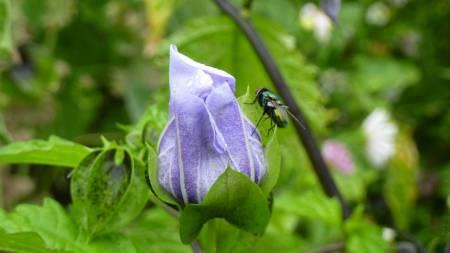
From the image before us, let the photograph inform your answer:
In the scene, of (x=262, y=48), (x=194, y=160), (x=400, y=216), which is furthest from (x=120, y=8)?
(x=194, y=160)

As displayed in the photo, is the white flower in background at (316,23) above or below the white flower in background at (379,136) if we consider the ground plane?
above

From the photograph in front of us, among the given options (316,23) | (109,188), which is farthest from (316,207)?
(316,23)

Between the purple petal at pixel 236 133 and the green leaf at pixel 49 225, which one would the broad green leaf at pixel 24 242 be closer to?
the green leaf at pixel 49 225

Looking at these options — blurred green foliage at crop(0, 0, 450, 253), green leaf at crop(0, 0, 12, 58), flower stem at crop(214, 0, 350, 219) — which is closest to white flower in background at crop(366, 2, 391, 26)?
blurred green foliage at crop(0, 0, 450, 253)

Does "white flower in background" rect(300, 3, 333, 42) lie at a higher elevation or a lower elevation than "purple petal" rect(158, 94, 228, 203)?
lower

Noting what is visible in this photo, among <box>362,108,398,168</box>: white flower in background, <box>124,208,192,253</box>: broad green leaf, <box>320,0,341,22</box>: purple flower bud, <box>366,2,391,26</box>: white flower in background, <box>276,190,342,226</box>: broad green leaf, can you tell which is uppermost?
<box>320,0,341,22</box>: purple flower bud

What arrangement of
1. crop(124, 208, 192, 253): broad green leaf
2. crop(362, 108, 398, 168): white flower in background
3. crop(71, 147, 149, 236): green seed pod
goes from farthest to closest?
crop(362, 108, 398, 168): white flower in background → crop(124, 208, 192, 253): broad green leaf → crop(71, 147, 149, 236): green seed pod

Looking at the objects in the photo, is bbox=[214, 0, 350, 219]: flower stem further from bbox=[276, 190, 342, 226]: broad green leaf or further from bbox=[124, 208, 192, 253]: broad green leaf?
bbox=[124, 208, 192, 253]: broad green leaf

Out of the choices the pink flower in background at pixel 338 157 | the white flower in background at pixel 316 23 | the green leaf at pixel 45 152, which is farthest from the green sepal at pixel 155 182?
the white flower in background at pixel 316 23
